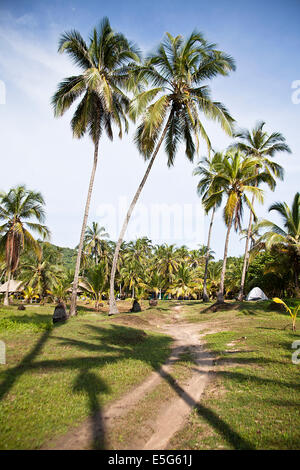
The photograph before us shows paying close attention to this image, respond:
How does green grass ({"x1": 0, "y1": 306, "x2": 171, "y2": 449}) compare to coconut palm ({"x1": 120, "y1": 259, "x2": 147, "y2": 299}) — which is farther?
coconut palm ({"x1": 120, "y1": 259, "x2": 147, "y2": 299})

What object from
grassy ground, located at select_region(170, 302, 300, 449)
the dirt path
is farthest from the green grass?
grassy ground, located at select_region(170, 302, 300, 449)

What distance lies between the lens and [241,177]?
2056cm

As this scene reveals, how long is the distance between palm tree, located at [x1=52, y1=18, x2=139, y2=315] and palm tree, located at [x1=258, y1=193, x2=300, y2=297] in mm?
12897

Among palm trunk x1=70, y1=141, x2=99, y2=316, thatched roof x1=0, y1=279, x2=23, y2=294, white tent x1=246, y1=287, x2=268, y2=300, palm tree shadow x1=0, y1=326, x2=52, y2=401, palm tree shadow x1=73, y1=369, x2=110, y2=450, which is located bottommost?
thatched roof x1=0, y1=279, x2=23, y2=294

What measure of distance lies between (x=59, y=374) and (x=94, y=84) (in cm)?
1435

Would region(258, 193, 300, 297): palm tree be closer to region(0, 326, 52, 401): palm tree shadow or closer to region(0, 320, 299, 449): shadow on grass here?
region(0, 320, 299, 449): shadow on grass

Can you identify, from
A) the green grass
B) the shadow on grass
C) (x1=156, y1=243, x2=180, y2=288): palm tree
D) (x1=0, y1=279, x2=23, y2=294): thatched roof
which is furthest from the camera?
(x1=156, y1=243, x2=180, y2=288): palm tree

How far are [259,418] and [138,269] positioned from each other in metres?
41.2

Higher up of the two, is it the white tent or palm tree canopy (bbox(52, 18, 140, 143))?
palm tree canopy (bbox(52, 18, 140, 143))

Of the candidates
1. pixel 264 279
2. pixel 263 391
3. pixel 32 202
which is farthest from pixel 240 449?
pixel 264 279

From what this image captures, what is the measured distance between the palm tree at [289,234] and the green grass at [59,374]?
39.4ft

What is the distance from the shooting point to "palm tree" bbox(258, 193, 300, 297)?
18.3m

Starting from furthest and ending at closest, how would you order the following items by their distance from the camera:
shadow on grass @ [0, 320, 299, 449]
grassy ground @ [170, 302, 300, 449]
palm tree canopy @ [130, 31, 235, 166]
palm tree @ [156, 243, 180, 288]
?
1. palm tree @ [156, 243, 180, 288]
2. palm tree canopy @ [130, 31, 235, 166]
3. shadow on grass @ [0, 320, 299, 449]
4. grassy ground @ [170, 302, 300, 449]

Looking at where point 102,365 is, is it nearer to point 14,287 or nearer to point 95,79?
Result: point 95,79
